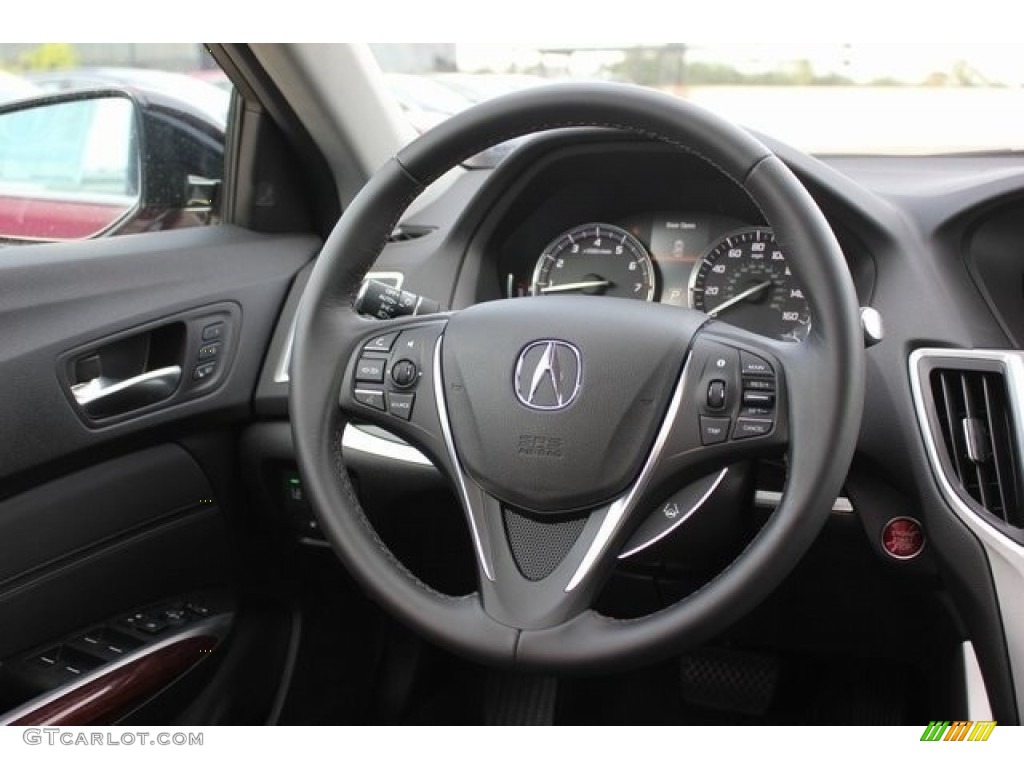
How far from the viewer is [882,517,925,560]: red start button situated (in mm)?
1513

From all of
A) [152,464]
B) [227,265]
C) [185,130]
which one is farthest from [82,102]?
[152,464]

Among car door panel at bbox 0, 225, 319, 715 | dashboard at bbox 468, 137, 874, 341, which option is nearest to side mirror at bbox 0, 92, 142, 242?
car door panel at bbox 0, 225, 319, 715

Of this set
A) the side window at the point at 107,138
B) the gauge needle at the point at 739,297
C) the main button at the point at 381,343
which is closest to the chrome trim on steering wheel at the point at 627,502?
the main button at the point at 381,343

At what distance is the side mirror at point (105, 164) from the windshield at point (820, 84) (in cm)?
42

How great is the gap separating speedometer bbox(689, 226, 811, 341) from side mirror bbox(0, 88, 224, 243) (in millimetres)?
982

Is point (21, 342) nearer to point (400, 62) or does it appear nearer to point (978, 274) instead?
point (400, 62)

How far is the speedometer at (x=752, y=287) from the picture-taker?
5.80 ft

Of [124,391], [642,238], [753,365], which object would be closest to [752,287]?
[642,238]

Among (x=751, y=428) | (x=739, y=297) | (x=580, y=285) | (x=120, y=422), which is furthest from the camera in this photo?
(x=580, y=285)

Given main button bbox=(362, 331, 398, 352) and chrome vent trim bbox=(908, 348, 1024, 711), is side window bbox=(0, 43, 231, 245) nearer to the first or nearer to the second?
main button bbox=(362, 331, 398, 352)

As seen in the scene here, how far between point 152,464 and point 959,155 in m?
1.47

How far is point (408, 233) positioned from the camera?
202 centimetres

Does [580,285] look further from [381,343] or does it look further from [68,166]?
[68,166]

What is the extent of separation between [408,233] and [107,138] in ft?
1.97
